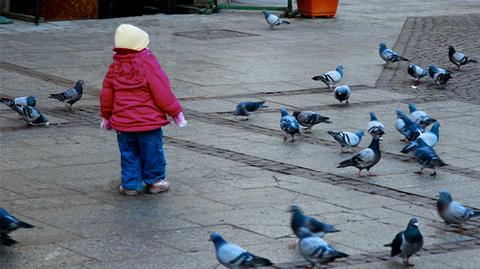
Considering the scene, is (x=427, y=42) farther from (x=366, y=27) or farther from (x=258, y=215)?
(x=258, y=215)

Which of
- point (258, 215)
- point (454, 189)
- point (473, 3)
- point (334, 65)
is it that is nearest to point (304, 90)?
point (334, 65)

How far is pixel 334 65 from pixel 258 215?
27.7ft

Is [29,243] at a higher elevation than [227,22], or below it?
higher

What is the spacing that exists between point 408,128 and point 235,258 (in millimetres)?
4987

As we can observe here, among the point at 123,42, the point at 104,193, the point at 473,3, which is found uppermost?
the point at 123,42

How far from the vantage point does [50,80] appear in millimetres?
15383

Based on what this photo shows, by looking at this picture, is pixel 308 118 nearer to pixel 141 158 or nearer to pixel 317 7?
pixel 141 158

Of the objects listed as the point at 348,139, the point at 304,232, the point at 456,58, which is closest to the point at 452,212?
the point at 304,232

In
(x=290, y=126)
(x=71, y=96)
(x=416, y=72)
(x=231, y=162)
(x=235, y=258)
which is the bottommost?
(x=416, y=72)

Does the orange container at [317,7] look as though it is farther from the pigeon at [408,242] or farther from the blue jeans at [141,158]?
the pigeon at [408,242]

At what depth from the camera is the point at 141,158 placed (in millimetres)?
9758

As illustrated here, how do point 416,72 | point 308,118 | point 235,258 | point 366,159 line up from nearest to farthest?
point 235,258, point 366,159, point 308,118, point 416,72

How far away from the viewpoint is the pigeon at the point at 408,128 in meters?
11.4

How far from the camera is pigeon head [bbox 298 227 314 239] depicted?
7.45m
